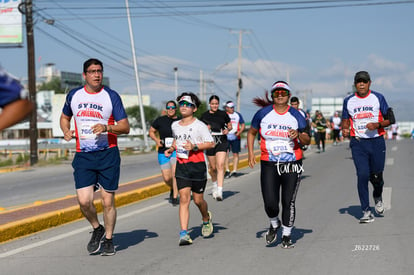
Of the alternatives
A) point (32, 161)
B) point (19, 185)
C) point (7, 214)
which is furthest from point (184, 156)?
point (32, 161)

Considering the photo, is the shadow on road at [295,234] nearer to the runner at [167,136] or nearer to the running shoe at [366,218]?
the running shoe at [366,218]

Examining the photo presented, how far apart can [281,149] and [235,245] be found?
121cm

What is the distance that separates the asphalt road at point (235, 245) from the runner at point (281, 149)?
45 centimetres

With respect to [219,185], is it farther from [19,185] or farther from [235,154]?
[19,185]

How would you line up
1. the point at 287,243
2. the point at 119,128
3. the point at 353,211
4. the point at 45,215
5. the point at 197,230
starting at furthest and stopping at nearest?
1. the point at 353,211
2. the point at 45,215
3. the point at 197,230
4. the point at 287,243
5. the point at 119,128

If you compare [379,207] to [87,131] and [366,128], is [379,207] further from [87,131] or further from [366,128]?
[87,131]

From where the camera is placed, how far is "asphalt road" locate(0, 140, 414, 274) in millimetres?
6227

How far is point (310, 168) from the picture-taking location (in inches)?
762

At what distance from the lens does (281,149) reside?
23.7 feet

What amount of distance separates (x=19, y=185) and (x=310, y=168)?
27.5 feet

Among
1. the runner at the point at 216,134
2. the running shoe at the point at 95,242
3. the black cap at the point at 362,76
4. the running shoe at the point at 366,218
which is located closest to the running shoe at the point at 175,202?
the runner at the point at 216,134

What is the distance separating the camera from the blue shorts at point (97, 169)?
6875mm

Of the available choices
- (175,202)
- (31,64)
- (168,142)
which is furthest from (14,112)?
(31,64)

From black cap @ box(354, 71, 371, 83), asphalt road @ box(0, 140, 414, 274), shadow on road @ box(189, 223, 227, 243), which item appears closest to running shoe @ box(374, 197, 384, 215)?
asphalt road @ box(0, 140, 414, 274)
